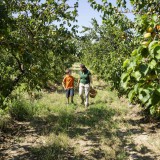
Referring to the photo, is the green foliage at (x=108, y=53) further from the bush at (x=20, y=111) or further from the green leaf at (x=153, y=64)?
the green leaf at (x=153, y=64)

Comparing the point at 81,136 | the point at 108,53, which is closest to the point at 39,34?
the point at 81,136

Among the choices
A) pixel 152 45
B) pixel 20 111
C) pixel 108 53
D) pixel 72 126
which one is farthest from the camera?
pixel 108 53

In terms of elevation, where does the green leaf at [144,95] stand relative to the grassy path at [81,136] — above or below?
above

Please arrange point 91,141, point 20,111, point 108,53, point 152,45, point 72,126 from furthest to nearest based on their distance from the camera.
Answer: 1. point 108,53
2. point 20,111
3. point 72,126
4. point 91,141
5. point 152,45

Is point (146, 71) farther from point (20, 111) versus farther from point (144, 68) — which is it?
point (20, 111)

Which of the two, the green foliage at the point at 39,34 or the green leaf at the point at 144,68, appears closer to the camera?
the green leaf at the point at 144,68

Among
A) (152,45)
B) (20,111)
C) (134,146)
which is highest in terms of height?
(152,45)

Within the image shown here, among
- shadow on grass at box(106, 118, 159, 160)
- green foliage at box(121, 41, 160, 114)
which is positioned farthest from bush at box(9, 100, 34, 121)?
green foliage at box(121, 41, 160, 114)

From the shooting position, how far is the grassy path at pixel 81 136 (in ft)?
18.6

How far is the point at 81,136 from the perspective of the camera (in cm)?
687

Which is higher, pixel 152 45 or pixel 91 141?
pixel 152 45

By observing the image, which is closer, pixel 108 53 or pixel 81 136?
pixel 81 136

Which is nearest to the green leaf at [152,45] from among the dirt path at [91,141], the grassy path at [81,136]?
the grassy path at [81,136]

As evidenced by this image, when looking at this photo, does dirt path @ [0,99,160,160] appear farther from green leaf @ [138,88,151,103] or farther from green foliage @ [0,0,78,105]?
green leaf @ [138,88,151,103]
